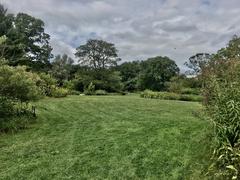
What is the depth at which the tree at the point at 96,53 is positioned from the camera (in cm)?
3553

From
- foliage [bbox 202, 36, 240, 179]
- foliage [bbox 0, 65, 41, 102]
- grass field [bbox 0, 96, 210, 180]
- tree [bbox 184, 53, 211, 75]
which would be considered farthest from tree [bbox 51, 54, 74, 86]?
foliage [bbox 202, 36, 240, 179]

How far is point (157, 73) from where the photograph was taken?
1678 inches

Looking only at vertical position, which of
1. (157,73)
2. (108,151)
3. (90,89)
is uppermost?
(157,73)

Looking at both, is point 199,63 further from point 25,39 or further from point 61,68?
point 61,68

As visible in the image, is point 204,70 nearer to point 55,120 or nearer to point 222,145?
point 222,145

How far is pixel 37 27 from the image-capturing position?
32.0 metres

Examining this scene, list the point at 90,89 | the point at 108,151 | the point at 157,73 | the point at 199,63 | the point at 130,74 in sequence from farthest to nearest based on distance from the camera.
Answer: the point at 130,74 → the point at 157,73 → the point at 90,89 → the point at 199,63 → the point at 108,151

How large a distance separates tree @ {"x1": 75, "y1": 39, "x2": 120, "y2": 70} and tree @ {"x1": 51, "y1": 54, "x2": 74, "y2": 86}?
2.31 metres

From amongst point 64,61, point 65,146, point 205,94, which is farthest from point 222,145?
point 64,61

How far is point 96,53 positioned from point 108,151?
98.3ft

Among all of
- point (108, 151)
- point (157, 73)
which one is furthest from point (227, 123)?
point (157, 73)

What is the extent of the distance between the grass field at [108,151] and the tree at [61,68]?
25.1m

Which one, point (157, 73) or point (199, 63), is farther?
point (157, 73)

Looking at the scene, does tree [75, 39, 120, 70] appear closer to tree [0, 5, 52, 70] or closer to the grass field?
tree [0, 5, 52, 70]
